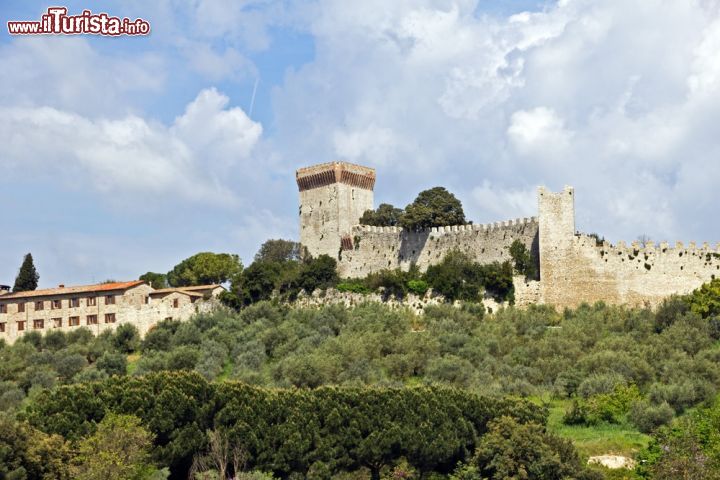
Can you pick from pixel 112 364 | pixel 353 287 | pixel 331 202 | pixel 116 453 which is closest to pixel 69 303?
pixel 112 364

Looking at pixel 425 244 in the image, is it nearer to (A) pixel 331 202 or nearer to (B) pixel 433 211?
(B) pixel 433 211

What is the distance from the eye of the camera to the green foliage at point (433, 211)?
206 ft

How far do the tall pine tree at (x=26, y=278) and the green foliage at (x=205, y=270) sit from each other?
29.4ft

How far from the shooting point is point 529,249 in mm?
58656

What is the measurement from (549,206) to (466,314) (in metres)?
5.96

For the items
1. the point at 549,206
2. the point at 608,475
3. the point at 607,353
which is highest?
the point at 549,206

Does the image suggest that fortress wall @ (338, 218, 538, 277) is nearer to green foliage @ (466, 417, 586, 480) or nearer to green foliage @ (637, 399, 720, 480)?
green foliage @ (637, 399, 720, 480)

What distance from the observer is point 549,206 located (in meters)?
56.9

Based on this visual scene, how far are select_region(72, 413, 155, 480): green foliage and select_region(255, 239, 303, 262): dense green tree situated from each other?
113ft

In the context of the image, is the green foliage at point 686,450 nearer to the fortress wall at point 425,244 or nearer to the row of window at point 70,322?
the fortress wall at point 425,244

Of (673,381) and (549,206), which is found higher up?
(549,206)

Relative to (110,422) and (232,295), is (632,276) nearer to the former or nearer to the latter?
(232,295)

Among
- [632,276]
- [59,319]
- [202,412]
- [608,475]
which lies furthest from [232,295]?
[608,475]

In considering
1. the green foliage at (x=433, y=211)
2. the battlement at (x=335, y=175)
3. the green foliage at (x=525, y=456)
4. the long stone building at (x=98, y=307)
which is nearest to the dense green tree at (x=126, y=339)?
the long stone building at (x=98, y=307)
